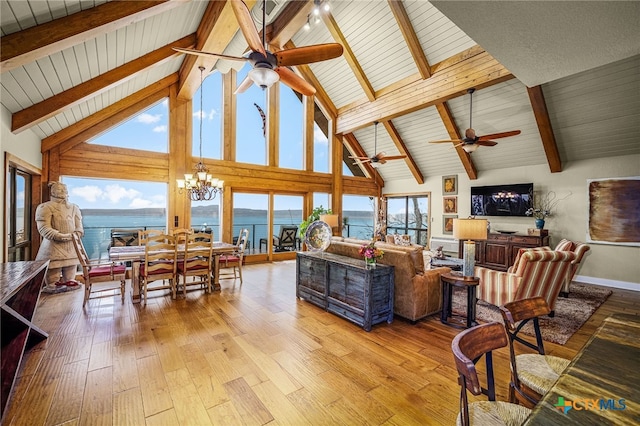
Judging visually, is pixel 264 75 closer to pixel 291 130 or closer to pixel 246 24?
pixel 246 24

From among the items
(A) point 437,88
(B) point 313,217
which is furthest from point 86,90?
(A) point 437,88

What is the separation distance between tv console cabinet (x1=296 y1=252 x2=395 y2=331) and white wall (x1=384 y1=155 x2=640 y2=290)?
17.4 feet

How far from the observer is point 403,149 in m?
7.93

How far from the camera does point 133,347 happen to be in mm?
2641

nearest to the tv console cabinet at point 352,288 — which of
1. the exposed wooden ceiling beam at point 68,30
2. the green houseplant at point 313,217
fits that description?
the exposed wooden ceiling beam at point 68,30

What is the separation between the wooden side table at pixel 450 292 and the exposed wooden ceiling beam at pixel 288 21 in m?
4.68

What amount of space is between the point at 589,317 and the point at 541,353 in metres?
3.00

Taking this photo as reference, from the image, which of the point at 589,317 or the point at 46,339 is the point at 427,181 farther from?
the point at 46,339

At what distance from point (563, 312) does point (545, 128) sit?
3.66 meters

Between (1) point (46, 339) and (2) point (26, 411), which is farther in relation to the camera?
(1) point (46, 339)

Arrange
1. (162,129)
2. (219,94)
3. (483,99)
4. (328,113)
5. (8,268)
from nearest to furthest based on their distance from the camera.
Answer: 1. (8,268)
2. (483,99)
3. (162,129)
4. (219,94)
5. (328,113)

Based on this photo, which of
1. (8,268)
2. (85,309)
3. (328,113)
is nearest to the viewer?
(8,268)

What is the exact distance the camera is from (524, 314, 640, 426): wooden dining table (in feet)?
2.67

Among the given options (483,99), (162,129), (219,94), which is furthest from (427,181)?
(162,129)
